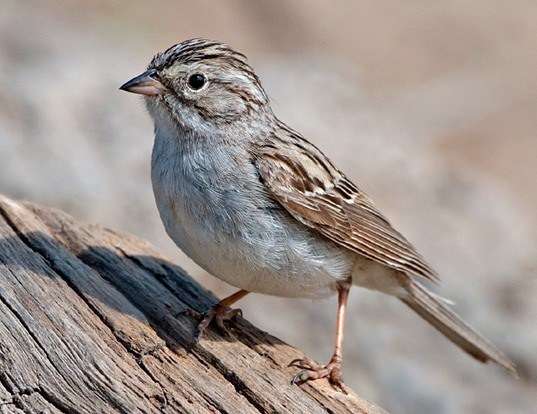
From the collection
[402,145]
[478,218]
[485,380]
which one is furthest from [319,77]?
[485,380]

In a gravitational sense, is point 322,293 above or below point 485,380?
below

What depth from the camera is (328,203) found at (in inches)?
257

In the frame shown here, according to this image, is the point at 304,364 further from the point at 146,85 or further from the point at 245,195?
the point at 146,85

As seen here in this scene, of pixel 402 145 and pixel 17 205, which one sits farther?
pixel 402 145

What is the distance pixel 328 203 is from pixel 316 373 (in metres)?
1.09

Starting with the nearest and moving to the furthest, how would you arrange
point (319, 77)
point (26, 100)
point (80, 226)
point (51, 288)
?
point (51, 288), point (80, 226), point (26, 100), point (319, 77)

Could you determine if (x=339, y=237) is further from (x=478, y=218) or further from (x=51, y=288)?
(x=478, y=218)

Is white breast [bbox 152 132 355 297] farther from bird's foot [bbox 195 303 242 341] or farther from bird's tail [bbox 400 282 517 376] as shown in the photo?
bird's tail [bbox 400 282 517 376]

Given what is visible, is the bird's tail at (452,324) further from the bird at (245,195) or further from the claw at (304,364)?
the claw at (304,364)

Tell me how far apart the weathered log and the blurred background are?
8.56ft

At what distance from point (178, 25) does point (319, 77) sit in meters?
2.18

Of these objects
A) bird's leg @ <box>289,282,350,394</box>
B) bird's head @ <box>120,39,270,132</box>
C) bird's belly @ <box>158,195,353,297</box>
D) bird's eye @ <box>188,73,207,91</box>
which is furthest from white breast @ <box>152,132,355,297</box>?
bird's leg @ <box>289,282,350,394</box>

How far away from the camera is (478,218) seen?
11.4m

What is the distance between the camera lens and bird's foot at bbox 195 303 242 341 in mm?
5965
